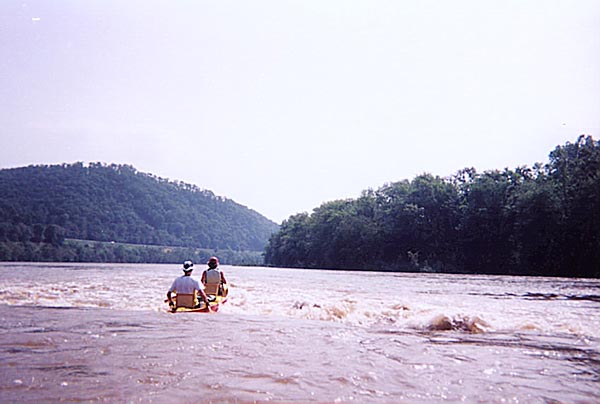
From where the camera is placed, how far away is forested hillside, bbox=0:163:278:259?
109m

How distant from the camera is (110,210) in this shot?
142125mm

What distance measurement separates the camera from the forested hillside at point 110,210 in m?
109

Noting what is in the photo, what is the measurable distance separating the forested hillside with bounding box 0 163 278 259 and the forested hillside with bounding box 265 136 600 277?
51022 mm

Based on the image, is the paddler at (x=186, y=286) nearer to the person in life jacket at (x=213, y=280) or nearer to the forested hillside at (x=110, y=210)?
the person in life jacket at (x=213, y=280)

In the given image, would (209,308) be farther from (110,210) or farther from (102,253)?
(110,210)

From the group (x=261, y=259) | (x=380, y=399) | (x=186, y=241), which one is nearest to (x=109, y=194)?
(x=186, y=241)

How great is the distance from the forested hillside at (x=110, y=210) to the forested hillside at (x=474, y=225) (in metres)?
51.0

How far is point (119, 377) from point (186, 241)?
6126 inches

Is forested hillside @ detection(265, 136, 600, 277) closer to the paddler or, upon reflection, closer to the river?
the river

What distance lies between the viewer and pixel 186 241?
520 ft

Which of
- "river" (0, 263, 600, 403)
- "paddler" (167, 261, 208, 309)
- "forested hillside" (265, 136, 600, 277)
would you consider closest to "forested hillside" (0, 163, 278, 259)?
"forested hillside" (265, 136, 600, 277)

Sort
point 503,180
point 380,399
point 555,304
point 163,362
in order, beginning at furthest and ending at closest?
1. point 503,180
2. point 555,304
3. point 163,362
4. point 380,399

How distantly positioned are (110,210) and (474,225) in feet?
337

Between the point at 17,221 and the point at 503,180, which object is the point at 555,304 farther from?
the point at 17,221
